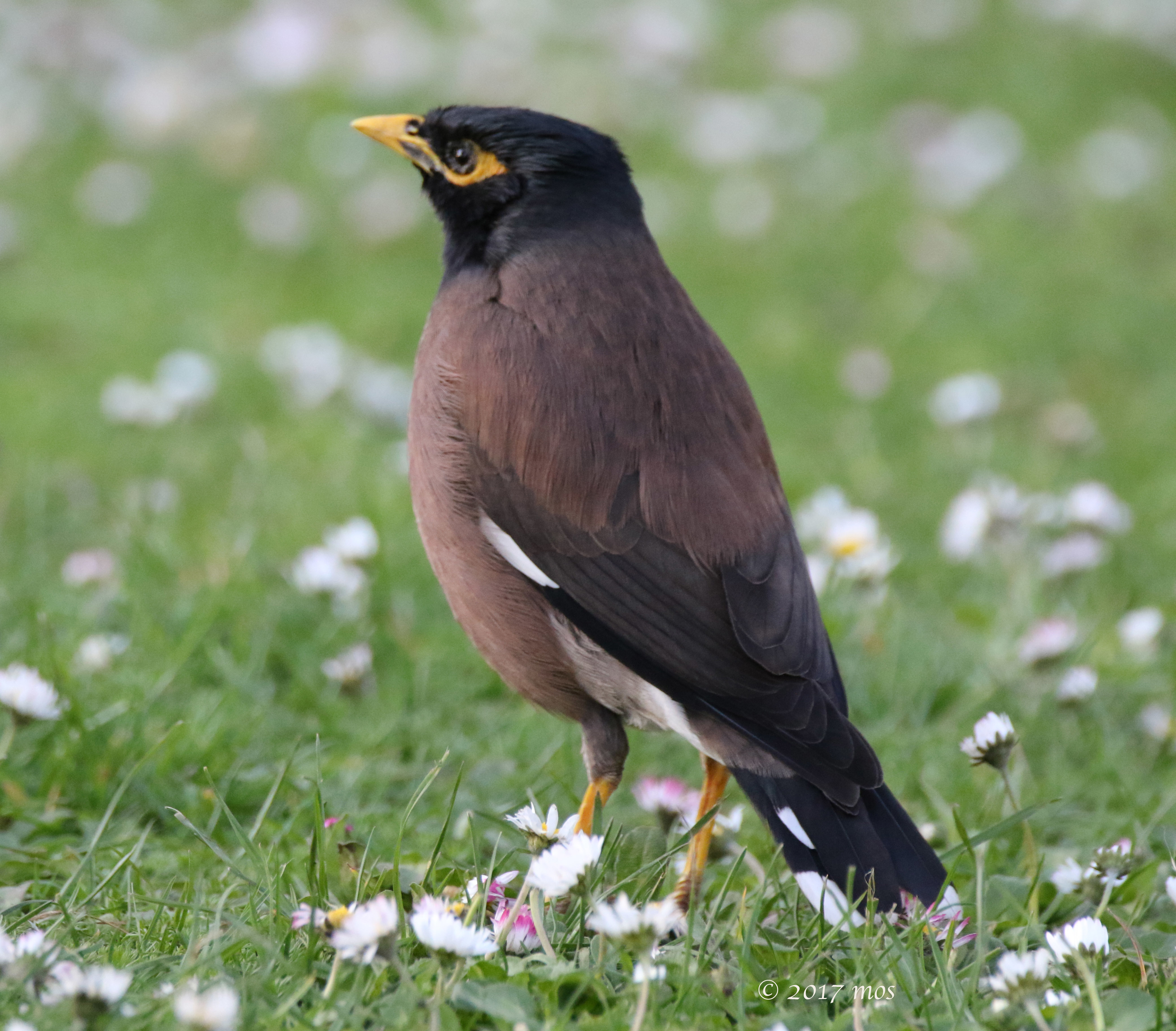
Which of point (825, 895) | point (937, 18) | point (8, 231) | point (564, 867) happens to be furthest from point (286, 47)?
point (564, 867)

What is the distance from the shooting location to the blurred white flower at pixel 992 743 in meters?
3.05

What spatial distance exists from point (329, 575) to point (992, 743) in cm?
203

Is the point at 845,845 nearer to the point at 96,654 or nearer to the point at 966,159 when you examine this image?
the point at 96,654

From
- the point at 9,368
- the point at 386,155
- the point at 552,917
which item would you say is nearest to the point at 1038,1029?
the point at 552,917

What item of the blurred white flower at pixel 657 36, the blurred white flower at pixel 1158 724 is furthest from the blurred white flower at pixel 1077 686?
the blurred white flower at pixel 657 36

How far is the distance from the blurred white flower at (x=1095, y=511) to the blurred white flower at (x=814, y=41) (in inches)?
261

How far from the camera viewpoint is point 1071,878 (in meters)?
3.01

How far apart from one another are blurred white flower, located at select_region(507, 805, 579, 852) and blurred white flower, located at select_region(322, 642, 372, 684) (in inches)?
54.0

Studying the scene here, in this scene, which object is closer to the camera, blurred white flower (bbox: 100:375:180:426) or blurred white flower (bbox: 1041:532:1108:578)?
blurred white flower (bbox: 1041:532:1108:578)

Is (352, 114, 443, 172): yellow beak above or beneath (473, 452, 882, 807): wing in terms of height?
above

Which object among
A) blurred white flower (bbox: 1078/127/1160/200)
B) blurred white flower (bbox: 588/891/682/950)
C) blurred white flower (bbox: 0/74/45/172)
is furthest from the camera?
blurred white flower (bbox: 1078/127/1160/200)

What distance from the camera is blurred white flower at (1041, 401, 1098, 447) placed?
246 inches

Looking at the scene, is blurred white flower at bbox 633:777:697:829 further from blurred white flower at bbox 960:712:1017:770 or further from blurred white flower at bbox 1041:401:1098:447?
blurred white flower at bbox 1041:401:1098:447

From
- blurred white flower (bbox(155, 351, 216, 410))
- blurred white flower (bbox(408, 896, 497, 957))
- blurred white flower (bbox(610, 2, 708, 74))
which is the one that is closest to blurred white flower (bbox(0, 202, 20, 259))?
blurred white flower (bbox(155, 351, 216, 410))
